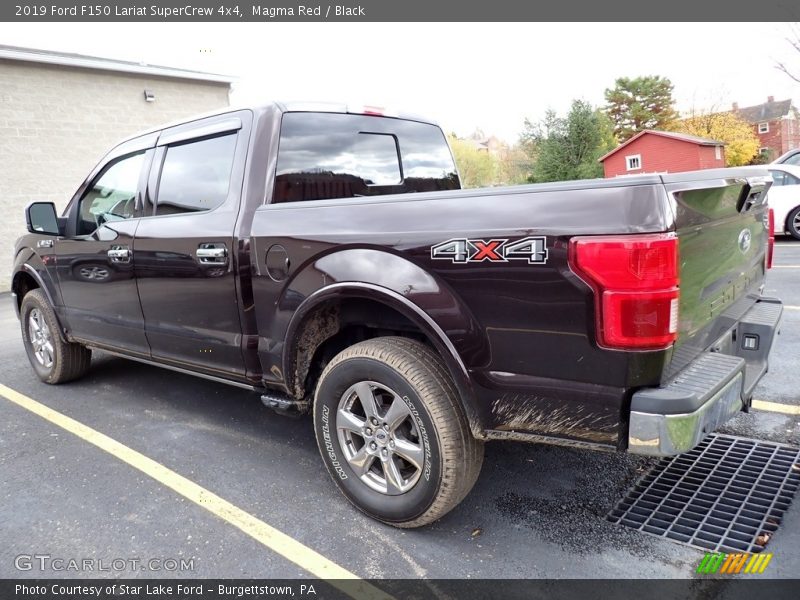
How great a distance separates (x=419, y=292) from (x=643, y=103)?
56104 millimetres

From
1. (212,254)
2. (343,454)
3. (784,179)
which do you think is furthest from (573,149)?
(343,454)

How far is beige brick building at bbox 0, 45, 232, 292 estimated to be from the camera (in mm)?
13258

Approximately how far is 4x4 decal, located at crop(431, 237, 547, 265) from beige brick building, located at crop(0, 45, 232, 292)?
43.0ft

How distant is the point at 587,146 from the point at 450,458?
30.3 m

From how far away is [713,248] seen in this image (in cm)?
236

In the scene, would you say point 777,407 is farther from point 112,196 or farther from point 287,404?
point 112,196

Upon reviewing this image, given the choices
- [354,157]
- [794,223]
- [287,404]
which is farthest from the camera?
[794,223]

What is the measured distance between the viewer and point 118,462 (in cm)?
344

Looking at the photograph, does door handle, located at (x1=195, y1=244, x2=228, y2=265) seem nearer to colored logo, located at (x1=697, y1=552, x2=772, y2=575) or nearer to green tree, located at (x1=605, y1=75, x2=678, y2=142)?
colored logo, located at (x1=697, y1=552, x2=772, y2=575)

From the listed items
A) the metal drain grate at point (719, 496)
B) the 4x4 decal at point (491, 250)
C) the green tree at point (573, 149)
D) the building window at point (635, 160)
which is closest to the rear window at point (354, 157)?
the 4x4 decal at point (491, 250)

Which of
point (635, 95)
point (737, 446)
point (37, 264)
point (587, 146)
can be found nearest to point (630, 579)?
point (737, 446)

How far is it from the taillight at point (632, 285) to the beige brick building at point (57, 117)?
44.8ft

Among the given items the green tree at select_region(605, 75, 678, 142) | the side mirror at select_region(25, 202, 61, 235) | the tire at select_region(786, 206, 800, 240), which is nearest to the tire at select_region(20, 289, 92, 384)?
the side mirror at select_region(25, 202, 61, 235)

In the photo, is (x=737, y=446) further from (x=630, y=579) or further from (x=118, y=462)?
(x=118, y=462)
